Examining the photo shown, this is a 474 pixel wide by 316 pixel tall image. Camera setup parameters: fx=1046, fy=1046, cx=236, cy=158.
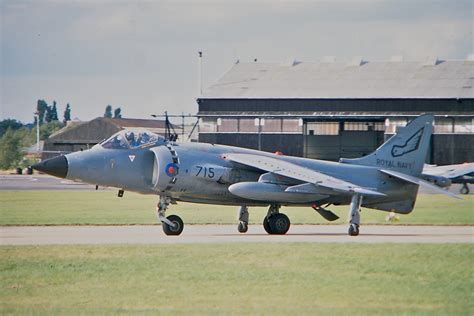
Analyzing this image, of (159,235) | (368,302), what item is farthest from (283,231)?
(368,302)

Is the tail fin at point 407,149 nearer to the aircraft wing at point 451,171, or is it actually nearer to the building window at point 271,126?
the aircraft wing at point 451,171

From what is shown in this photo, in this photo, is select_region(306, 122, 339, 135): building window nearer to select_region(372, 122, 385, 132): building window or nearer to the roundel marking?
select_region(372, 122, 385, 132): building window

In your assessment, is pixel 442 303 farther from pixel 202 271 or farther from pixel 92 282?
pixel 92 282

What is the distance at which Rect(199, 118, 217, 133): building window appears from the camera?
69463mm

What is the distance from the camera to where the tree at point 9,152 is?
85.5 metres

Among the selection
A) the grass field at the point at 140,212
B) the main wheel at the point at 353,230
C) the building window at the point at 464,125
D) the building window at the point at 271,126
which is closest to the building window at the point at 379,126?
the building window at the point at 464,125

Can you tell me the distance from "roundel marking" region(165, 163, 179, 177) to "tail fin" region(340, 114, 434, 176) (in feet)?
16.0

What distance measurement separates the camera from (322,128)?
6925cm

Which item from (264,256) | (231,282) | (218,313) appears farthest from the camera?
(264,256)

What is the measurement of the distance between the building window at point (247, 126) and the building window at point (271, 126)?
598 mm

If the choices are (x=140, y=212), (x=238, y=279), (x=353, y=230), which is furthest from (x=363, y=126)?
(x=238, y=279)

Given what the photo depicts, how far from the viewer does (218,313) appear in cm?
1294

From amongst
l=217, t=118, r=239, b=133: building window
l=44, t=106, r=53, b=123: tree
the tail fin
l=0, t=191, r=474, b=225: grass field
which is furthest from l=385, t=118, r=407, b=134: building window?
l=44, t=106, r=53, b=123: tree

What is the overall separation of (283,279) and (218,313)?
2.47 meters
